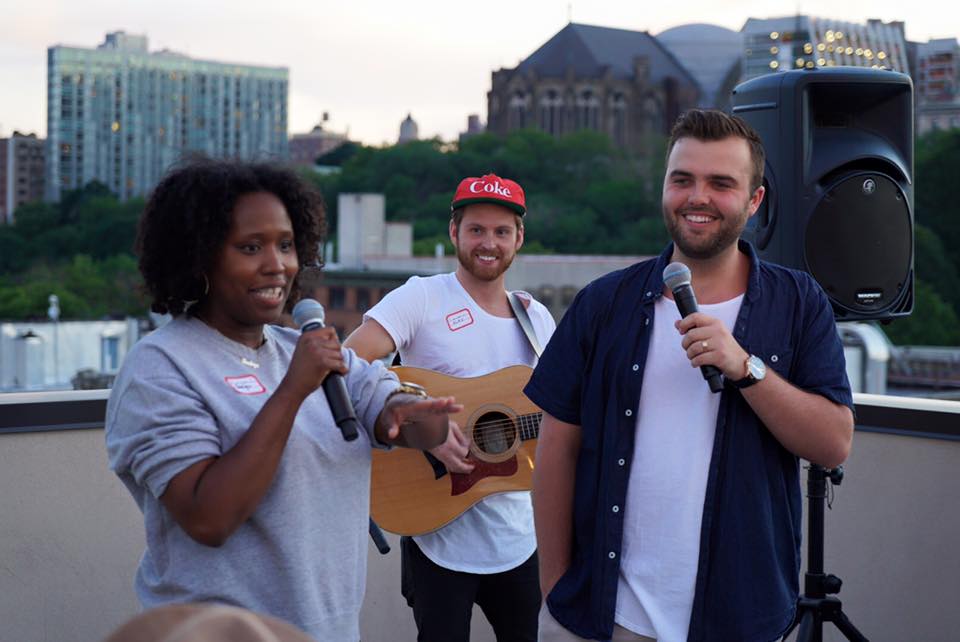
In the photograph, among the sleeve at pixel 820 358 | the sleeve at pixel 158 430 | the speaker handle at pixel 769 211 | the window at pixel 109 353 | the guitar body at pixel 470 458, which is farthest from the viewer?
the window at pixel 109 353

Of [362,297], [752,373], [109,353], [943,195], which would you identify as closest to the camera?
[752,373]

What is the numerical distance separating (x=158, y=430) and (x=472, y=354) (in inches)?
55.1

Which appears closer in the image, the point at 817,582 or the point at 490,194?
the point at 817,582

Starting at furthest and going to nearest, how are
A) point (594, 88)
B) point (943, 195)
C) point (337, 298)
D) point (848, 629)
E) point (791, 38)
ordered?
point (594, 88), point (791, 38), point (943, 195), point (337, 298), point (848, 629)

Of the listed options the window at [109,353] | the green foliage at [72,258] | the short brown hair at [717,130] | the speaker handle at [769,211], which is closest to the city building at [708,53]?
the green foliage at [72,258]

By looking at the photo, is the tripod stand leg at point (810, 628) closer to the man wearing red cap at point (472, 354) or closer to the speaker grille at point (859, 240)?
the man wearing red cap at point (472, 354)

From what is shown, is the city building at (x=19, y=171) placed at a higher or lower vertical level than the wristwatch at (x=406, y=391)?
higher

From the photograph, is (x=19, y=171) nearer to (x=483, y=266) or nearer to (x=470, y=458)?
(x=483, y=266)

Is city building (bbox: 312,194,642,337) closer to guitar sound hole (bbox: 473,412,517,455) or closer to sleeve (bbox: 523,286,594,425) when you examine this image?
guitar sound hole (bbox: 473,412,517,455)

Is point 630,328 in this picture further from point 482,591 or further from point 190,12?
point 190,12

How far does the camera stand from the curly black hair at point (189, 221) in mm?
1745

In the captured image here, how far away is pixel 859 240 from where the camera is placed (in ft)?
10.2

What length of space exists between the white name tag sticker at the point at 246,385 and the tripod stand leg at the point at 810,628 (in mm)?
A: 1669

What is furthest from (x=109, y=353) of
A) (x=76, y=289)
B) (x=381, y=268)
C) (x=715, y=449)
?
(x=715, y=449)
